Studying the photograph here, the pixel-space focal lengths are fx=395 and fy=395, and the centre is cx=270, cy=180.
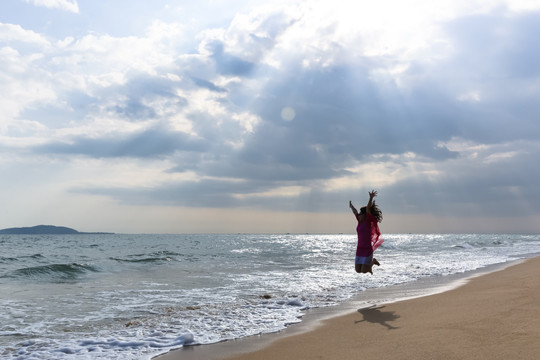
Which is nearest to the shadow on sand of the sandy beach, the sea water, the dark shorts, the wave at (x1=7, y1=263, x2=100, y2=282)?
the sandy beach

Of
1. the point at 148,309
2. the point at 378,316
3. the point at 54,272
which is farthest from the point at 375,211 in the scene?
the point at 54,272

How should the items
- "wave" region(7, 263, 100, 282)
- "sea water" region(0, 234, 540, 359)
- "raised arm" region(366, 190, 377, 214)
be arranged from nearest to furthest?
"sea water" region(0, 234, 540, 359) → "raised arm" region(366, 190, 377, 214) → "wave" region(7, 263, 100, 282)

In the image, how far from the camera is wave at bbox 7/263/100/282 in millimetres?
16547

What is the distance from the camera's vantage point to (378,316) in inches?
278

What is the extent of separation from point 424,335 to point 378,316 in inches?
77.2

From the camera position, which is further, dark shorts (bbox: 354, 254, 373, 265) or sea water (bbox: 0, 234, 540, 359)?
dark shorts (bbox: 354, 254, 373, 265)

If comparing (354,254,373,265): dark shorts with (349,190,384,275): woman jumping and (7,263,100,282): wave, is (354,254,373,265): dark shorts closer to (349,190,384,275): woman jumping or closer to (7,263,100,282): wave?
(349,190,384,275): woman jumping

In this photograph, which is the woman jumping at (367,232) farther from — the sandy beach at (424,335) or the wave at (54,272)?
the wave at (54,272)

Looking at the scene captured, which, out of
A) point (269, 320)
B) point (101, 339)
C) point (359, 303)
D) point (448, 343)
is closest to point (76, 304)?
point (101, 339)

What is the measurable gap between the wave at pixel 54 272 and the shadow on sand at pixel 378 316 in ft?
42.9

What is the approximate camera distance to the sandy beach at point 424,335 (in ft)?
14.3

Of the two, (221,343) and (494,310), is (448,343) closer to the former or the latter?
(494,310)

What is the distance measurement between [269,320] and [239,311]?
3.74 ft

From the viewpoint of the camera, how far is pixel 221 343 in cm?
591
